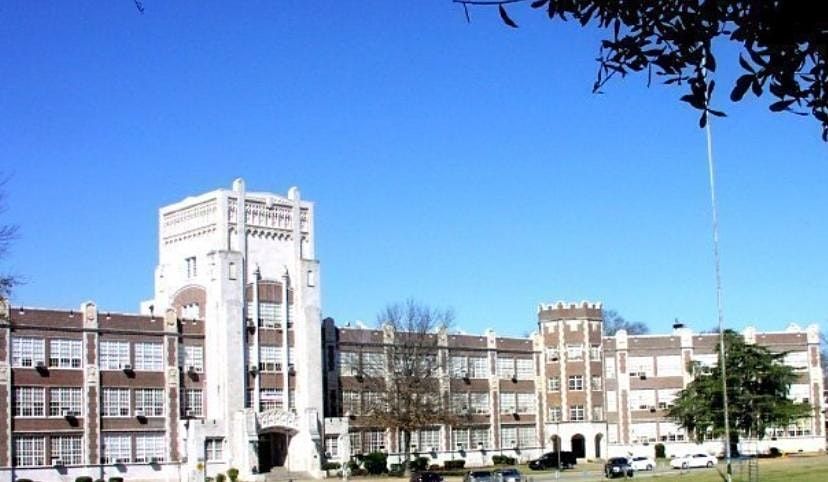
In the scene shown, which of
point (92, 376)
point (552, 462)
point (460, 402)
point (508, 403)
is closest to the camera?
point (92, 376)

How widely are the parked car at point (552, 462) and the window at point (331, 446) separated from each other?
626 inches

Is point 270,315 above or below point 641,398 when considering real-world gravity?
above

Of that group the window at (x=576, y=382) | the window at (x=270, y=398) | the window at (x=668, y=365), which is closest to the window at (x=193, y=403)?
the window at (x=270, y=398)

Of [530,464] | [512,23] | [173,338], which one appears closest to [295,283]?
[173,338]

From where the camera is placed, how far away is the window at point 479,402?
10600cm

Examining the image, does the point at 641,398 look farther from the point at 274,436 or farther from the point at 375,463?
the point at 274,436

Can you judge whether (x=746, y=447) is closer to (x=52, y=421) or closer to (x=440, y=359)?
(x=440, y=359)

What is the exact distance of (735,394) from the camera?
94375 millimetres

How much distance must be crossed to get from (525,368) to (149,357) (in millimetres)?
39074

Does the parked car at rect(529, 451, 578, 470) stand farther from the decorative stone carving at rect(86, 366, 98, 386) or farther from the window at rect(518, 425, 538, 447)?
the decorative stone carving at rect(86, 366, 98, 386)

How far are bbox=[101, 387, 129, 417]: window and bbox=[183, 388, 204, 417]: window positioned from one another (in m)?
4.49

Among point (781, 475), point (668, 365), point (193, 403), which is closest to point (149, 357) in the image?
point (193, 403)

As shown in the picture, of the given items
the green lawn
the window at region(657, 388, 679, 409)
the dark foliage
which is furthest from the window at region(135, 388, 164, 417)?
the dark foliage

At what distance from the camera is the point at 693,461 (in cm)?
9325
